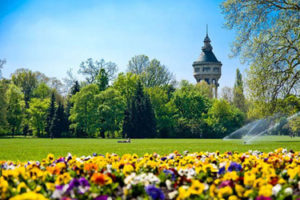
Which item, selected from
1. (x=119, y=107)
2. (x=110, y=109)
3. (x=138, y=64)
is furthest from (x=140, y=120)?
(x=138, y=64)

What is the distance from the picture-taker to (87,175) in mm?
5355

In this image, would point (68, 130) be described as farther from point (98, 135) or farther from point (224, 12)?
point (224, 12)

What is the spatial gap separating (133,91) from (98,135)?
401 inches

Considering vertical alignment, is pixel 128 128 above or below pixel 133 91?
below

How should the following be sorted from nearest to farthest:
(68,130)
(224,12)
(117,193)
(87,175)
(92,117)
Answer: (117,193)
(87,175)
(224,12)
(92,117)
(68,130)

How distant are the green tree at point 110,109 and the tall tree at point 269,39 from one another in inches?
1375

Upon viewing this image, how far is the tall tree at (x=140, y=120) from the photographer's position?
5528 cm

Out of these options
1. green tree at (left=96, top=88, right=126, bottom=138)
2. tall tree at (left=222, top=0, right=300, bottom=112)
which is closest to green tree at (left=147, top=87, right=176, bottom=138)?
green tree at (left=96, top=88, right=126, bottom=138)

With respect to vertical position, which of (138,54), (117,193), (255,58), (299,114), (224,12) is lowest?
(117,193)

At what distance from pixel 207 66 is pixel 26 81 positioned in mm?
56418

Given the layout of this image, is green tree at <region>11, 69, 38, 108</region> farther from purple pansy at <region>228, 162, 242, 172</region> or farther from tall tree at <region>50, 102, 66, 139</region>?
purple pansy at <region>228, 162, 242, 172</region>

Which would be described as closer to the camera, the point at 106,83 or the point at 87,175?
the point at 87,175

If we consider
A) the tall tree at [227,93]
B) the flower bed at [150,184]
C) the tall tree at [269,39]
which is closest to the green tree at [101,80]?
the tall tree at [227,93]

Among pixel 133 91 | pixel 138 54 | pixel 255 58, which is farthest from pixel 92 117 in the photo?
pixel 255 58
